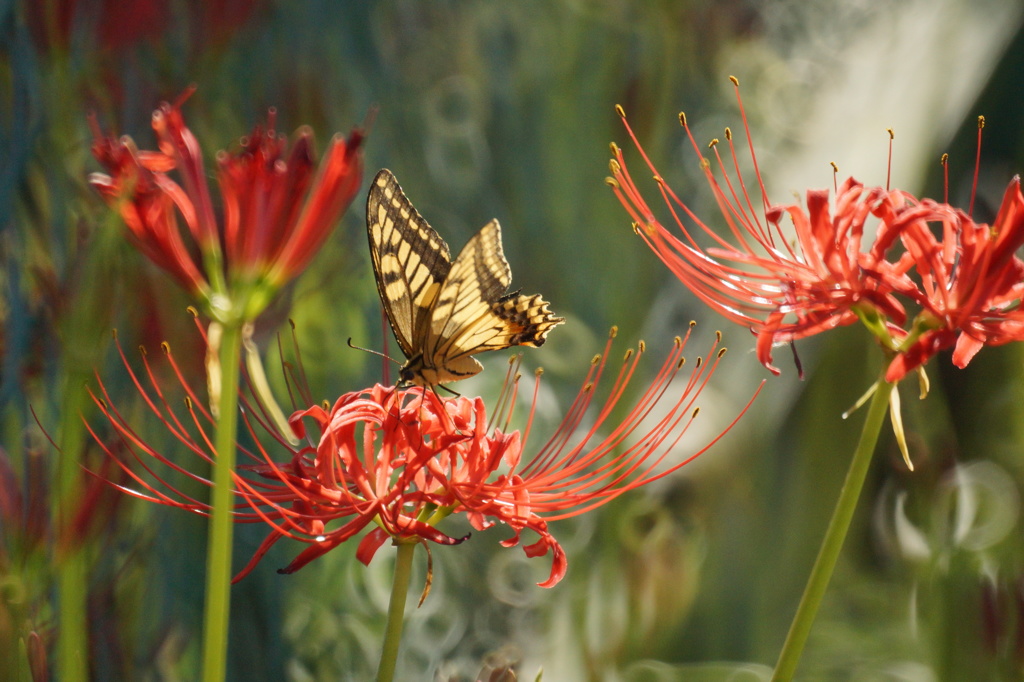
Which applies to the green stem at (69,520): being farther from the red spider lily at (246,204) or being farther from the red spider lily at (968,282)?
the red spider lily at (968,282)

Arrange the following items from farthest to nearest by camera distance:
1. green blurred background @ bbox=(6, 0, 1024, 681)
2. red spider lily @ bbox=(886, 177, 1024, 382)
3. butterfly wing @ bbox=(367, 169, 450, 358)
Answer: green blurred background @ bbox=(6, 0, 1024, 681) < butterfly wing @ bbox=(367, 169, 450, 358) < red spider lily @ bbox=(886, 177, 1024, 382)

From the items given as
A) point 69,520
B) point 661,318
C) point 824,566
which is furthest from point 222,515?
point 661,318

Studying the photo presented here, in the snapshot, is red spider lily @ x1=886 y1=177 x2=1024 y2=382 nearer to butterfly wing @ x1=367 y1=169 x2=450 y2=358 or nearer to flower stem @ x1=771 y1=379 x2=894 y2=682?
flower stem @ x1=771 y1=379 x2=894 y2=682

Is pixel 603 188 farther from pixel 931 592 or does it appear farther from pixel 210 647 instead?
pixel 210 647

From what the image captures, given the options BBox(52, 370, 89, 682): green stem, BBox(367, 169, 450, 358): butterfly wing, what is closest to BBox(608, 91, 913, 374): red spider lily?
BBox(367, 169, 450, 358): butterfly wing

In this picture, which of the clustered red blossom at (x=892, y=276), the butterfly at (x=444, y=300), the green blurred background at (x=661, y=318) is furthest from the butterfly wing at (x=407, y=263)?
the green blurred background at (x=661, y=318)

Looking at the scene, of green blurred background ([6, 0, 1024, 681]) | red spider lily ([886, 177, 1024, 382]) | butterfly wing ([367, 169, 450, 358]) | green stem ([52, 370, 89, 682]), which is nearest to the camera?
green stem ([52, 370, 89, 682])

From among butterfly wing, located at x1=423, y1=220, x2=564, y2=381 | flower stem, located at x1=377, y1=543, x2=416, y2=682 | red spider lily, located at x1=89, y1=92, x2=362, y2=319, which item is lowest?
flower stem, located at x1=377, y1=543, x2=416, y2=682
